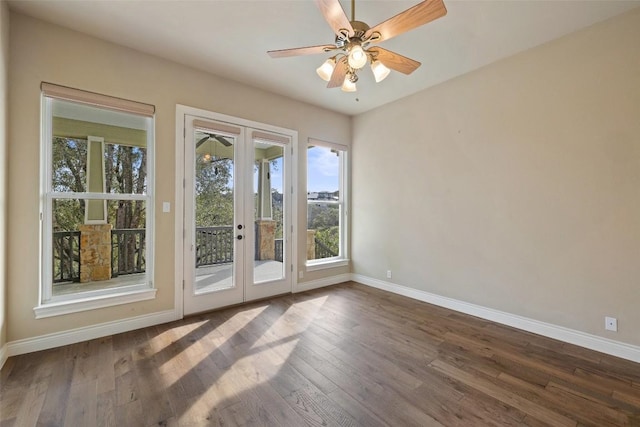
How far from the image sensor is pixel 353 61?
2049 mm

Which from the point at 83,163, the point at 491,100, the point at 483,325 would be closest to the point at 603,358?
the point at 483,325

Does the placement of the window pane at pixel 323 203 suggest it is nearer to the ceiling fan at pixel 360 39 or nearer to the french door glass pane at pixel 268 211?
the french door glass pane at pixel 268 211

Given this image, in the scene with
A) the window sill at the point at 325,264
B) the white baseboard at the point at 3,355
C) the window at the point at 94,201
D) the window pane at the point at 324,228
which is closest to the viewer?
the white baseboard at the point at 3,355

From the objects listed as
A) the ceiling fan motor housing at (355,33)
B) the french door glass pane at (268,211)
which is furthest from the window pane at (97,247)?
the ceiling fan motor housing at (355,33)

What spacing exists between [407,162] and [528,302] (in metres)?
2.29

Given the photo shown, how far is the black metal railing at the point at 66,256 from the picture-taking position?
273 cm

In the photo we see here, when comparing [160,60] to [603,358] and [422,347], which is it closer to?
[422,347]

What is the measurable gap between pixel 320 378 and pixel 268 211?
2.46 meters

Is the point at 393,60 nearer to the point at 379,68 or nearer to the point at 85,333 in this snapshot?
the point at 379,68

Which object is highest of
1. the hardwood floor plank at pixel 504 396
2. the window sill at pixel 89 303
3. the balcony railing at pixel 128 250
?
the balcony railing at pixel 128 250

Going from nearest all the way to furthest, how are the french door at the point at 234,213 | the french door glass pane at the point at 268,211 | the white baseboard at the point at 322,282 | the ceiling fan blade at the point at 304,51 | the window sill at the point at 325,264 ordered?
the ceiling fan blade at the point at 304,51
the french door at the point at 234,213
the french door glass pane at the point at 268,211
the white baseboard at the point at 322,282
the window sill at the point at 325,264

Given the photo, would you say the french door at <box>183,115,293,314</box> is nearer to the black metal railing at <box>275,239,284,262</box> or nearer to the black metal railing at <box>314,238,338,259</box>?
the black metal railing at <box>275,239,284,262</box>

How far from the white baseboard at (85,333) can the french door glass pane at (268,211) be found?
124 centimetres

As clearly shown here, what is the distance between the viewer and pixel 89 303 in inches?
109
